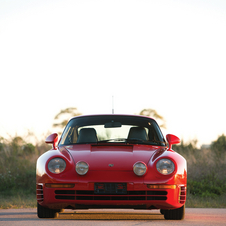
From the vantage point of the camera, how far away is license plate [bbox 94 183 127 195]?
17.5 feet

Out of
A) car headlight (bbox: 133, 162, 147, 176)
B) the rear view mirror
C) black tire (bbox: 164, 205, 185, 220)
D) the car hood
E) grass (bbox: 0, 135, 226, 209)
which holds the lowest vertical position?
grass (bbox: 0, 135, 226, 209)

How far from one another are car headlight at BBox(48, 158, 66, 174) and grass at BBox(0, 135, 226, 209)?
317 inches

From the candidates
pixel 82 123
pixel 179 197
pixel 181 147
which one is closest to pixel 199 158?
pixel 181 147

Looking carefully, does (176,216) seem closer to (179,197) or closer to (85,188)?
(179,197)

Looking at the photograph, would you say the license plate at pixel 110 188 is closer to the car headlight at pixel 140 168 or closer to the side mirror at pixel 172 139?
the car headlight at pixel 140 168

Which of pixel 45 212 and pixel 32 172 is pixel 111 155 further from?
pixel 32 172

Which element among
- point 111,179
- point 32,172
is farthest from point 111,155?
point 32,172

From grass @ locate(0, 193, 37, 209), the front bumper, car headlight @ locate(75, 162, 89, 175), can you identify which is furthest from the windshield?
grass @ locate(0, 193, 37, 209)

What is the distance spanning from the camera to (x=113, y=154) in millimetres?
5699

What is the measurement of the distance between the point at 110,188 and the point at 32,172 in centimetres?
1130

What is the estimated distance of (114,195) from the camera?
5336mm

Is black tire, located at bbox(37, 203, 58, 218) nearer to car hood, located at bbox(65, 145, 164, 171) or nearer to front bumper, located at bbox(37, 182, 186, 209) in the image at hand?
front bumper, located at bbox(37, 182, 186, 209)

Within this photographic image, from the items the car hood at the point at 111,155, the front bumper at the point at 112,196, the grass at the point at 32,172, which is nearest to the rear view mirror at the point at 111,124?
the car hood at the point at 111,155

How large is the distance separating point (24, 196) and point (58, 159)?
9191 mm
